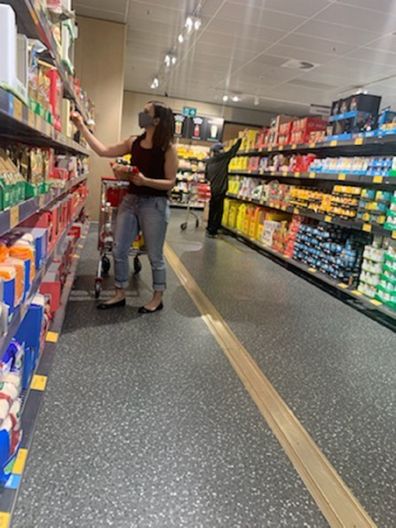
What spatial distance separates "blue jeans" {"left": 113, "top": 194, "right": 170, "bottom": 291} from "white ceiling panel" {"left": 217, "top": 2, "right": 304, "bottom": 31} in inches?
155

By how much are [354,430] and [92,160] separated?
6310mm

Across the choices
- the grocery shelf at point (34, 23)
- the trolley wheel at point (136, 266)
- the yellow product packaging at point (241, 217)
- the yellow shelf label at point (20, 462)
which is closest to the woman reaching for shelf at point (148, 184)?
the grocery shelf at point (34, 23)

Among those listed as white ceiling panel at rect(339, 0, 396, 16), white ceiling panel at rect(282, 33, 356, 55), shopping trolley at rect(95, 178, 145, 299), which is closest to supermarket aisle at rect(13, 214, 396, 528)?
shopping trolley at rect(95, 178, 145, 299)

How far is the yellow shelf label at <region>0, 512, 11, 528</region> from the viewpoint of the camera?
1.16 meters

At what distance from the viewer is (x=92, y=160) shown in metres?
7.14

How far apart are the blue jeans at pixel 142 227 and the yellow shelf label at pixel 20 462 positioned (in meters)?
1.77

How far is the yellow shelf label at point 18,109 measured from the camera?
116cm

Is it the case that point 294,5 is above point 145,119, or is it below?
above

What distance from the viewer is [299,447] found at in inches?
70.5

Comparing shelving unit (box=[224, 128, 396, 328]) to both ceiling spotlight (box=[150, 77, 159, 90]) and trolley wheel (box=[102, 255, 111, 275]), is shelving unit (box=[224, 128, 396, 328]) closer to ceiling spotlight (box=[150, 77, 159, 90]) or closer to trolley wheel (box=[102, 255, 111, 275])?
trolley wheel (box=[102, 255, 111, 275])

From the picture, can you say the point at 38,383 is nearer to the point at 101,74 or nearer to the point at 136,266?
the point at 136,266

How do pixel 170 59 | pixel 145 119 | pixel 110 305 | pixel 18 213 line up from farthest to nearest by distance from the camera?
pixel 170 59, pixel 110 305, pixel 145 119, pixel 18 213

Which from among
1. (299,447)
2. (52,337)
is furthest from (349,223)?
(52,337)

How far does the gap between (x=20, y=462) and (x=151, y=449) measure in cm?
50
